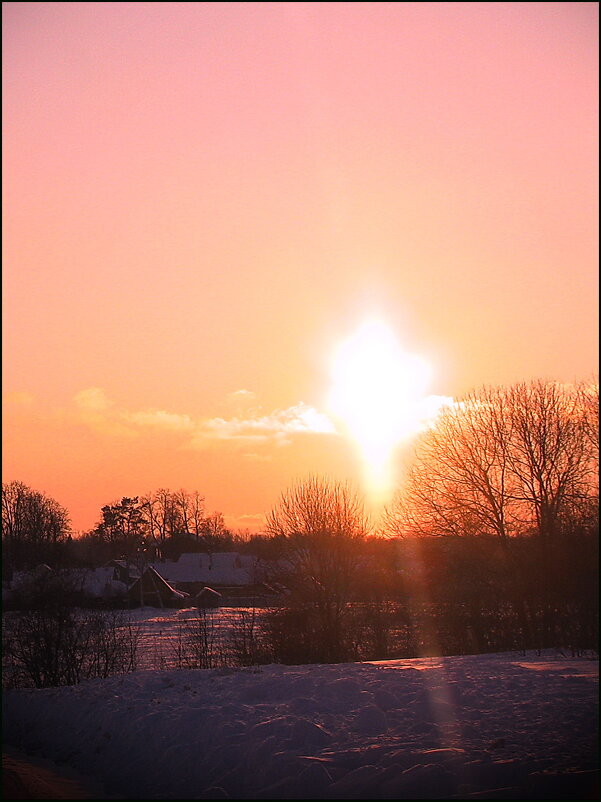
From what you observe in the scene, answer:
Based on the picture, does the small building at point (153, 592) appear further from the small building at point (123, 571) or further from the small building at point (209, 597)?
the small building at point (209, 597)

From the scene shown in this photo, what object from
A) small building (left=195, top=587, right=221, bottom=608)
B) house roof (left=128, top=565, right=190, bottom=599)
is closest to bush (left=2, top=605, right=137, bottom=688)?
small building (left=195, top=587, right=221, bottom=608)

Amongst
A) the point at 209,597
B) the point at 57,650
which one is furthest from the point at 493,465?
the point at 209,597

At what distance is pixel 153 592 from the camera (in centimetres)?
6862

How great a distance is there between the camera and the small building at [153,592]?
6638 cm

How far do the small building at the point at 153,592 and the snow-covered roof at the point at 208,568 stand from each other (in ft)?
64.0

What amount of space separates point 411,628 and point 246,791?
74.9 ft

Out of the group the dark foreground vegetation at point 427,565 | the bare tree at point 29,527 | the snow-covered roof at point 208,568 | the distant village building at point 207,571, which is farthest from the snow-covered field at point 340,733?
the snow-covered roof at point 208,568

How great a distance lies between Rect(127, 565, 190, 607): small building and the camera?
6638 cm

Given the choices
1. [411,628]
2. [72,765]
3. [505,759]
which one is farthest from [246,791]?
[411,628]

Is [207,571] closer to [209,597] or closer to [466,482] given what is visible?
[209,597]

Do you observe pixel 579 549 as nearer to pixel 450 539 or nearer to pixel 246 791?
pixel 246 791

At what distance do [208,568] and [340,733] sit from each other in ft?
274

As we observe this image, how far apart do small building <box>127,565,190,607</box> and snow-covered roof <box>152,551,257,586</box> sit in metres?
19.5

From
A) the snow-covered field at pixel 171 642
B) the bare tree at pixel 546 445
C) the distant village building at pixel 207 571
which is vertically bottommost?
the distant village building at pixel 207 571
